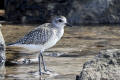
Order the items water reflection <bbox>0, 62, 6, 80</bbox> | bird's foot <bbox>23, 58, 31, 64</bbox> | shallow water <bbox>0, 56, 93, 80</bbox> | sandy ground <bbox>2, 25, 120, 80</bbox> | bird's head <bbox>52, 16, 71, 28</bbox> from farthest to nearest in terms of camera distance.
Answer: bird's foot <bbox>23, 58, 31, 64</bbox>
bird's head <bbox>52, 16, 71, 28</bbox>
sandy ground <bbox>2, 25, 120, 80</bbox>
water reflection <bbox>0, 62, 6, 80</bbox>
shallow water <bbox>0, 56, 93, 80</bbox>

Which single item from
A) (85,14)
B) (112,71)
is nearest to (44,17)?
(85,14)

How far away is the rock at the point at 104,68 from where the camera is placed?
24.3ft

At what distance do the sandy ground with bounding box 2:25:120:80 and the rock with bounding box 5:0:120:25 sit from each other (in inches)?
57.1

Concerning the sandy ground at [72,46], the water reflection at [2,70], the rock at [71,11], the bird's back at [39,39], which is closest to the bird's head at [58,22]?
the bird's back at [39,39]

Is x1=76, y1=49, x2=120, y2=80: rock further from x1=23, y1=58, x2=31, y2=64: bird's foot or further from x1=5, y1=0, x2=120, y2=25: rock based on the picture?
x1=5, y1=0, x2=120, y2=25: rock

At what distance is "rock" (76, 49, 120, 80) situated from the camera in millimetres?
7406

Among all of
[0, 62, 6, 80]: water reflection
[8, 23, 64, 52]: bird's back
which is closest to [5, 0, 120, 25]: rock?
[0, 62, 6, 80]: water reflection

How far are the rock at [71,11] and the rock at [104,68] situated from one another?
9284mm

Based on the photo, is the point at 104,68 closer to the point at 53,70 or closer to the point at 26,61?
the point at 53,70

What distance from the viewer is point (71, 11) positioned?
17.6 m

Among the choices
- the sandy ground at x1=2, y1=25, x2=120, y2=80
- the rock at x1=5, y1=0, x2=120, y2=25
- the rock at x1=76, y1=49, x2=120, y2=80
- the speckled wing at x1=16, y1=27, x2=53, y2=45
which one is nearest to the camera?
the rock at x1=76, y1=49, x2=120, y2=80

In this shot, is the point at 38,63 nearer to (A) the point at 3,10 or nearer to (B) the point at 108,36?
(B) the point at 108,36

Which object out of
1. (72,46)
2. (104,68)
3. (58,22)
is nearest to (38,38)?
(58,22)

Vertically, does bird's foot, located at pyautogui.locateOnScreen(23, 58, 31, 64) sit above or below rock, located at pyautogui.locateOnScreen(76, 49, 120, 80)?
below
